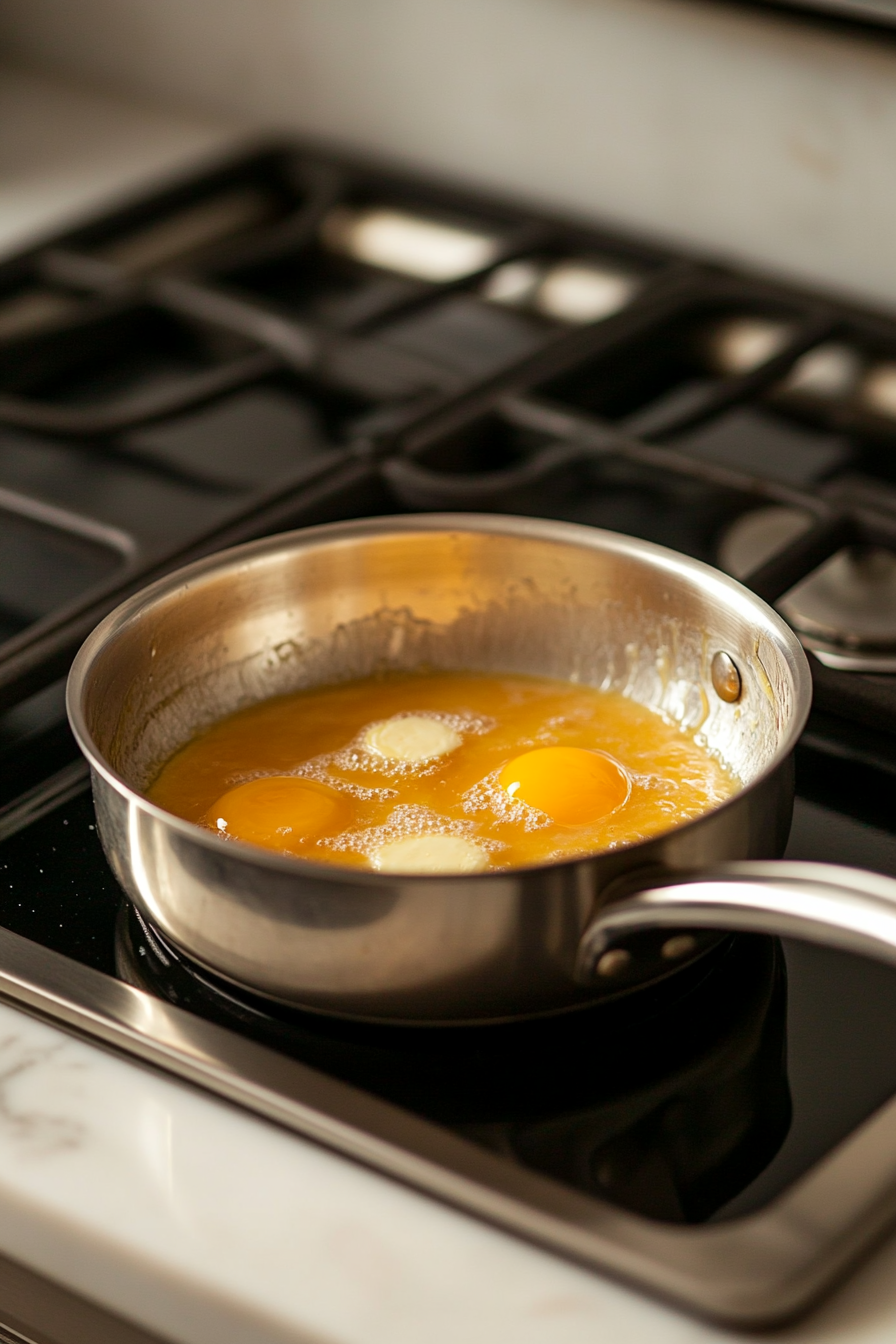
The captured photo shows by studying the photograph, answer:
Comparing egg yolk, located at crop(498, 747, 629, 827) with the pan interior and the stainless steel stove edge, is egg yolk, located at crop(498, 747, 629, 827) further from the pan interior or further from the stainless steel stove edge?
the stainless steel stove edge

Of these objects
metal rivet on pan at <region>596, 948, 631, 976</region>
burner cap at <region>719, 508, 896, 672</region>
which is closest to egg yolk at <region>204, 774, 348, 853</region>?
metal rivet on pan at <region>596, 948, 631, 976</region>

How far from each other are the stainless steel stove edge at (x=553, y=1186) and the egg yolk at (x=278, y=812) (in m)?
0.09

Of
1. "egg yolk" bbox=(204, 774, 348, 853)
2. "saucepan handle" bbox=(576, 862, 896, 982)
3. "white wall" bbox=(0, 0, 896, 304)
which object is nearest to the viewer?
"saucepan handle" bbox=(576, 862, 896, 982)

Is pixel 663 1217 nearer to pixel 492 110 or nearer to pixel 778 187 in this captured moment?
pixel 778 187

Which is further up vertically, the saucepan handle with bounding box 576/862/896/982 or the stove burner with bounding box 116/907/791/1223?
the saucepan handle with bounding box 576/862/896/982

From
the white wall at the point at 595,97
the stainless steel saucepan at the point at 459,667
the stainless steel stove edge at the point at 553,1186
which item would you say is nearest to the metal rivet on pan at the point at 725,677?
the stainless steel saucepan at the point at 459,667

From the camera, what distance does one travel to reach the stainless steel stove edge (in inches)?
19.7

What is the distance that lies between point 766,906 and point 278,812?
254 mm

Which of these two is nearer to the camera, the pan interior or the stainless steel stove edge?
the stainless steel stove edge

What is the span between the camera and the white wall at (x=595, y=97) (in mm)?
1195

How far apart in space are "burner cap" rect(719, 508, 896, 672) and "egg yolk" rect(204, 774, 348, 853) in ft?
0.99

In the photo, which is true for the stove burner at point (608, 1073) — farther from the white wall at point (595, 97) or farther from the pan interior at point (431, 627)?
the white wall at point (595, 97)

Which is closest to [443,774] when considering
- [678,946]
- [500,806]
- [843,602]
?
[500,806]

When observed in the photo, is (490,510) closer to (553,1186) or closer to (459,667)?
(459,667)
